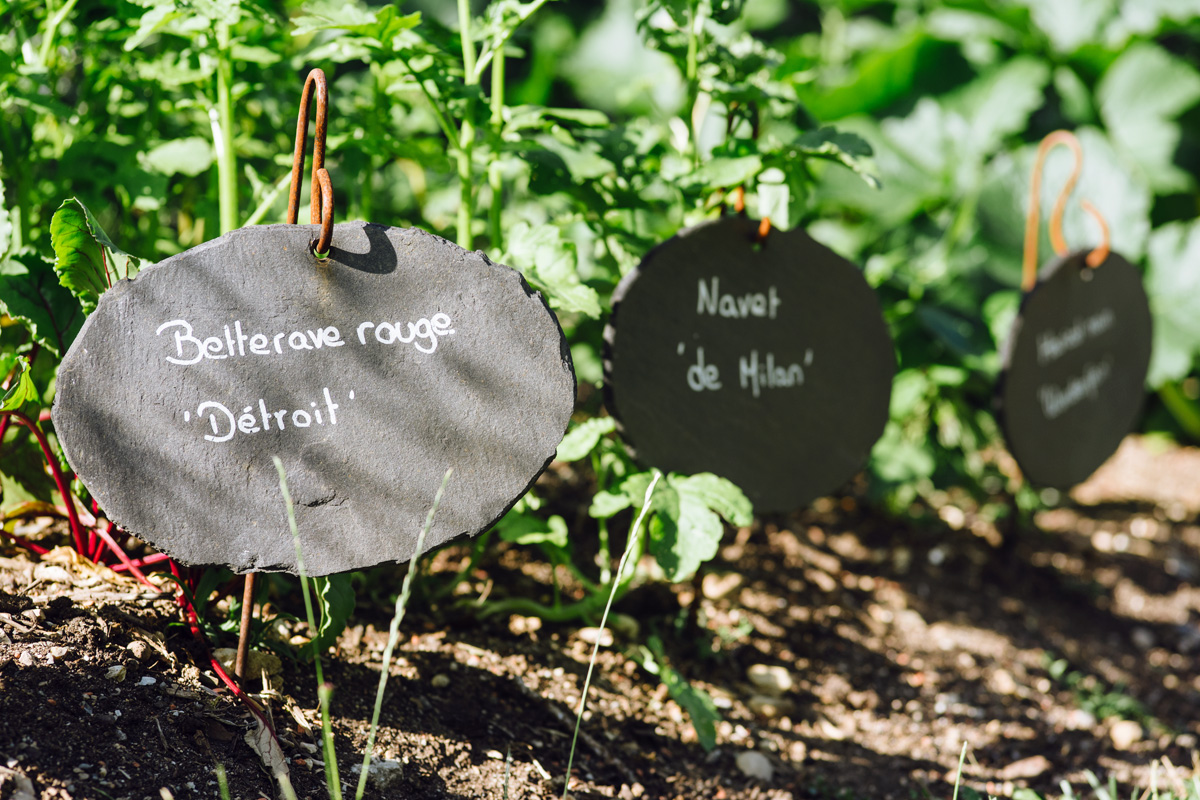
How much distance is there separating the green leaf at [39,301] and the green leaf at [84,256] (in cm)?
12

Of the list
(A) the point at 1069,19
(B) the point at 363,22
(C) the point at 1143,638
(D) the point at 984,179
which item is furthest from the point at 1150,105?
(B) the point at 363,22

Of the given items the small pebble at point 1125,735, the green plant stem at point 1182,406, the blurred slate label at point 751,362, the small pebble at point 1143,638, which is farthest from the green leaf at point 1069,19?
the small pebble at point 1125,735

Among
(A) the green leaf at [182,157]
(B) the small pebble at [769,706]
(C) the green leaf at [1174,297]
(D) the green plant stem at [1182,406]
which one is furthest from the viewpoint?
(D) the green plant stem at [1182,406]

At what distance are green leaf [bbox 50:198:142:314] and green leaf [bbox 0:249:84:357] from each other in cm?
12

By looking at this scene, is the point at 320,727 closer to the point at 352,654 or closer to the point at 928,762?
the point at 352,654

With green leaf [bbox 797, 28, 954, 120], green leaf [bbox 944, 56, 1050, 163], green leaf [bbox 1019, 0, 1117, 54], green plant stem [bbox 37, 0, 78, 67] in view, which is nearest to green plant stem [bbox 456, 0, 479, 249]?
green plant stem [bbox 37, 0, 78, 67]

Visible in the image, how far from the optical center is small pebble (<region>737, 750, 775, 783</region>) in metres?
1.26

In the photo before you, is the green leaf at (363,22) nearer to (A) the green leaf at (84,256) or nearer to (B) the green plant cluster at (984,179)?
(A) the green leaf at (84,256)

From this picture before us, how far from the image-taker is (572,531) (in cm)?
177

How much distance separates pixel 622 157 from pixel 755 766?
885mm

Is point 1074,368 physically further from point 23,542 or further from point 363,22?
point 23,542

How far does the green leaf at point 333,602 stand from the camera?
97 centimetres

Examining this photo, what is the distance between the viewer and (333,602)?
98cm

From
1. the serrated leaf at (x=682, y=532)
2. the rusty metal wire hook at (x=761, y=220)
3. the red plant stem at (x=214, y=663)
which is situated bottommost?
the red plant stem at (x=214, y=663)
